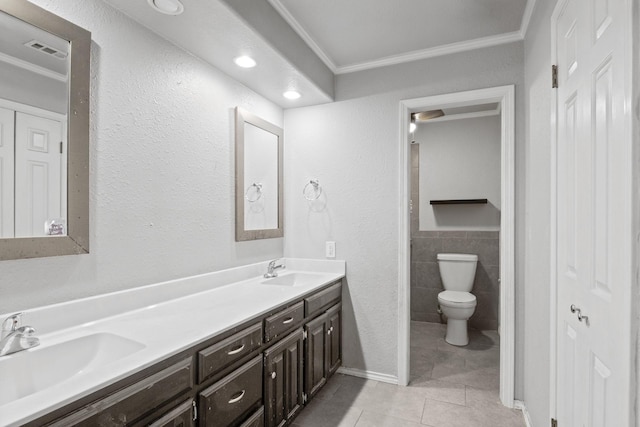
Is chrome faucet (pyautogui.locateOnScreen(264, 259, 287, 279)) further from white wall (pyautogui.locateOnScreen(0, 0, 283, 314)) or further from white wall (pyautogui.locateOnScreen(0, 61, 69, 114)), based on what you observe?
white wall (pyautogui.locateOnScreen(0, 61, 69, 114))

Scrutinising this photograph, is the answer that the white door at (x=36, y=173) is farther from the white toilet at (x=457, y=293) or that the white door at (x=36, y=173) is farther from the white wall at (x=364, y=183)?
the white toilet at (x=457, y=293)

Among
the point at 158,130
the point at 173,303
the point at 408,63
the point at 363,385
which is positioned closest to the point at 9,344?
the point at 173,303

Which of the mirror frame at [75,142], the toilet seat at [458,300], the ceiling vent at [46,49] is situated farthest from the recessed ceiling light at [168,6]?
the toilet seat at [458,300]

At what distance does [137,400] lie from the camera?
3.49 feet

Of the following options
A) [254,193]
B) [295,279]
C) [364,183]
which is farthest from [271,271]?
[364,183]

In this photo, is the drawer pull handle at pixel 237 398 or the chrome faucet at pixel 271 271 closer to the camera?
the drawer pull handle at pixel 237 398

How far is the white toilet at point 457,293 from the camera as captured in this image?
11.0ft

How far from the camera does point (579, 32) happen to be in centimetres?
128

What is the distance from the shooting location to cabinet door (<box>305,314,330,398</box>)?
2.19m

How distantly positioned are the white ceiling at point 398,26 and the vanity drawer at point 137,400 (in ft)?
6.33

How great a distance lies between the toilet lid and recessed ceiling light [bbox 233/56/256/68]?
278 centimetres

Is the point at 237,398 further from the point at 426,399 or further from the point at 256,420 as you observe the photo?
the point at 426,399

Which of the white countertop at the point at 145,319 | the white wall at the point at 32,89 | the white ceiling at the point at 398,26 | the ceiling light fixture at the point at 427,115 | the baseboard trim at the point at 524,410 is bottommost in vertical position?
the baseboard trim at the point at 524,410

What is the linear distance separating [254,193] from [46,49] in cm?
145
